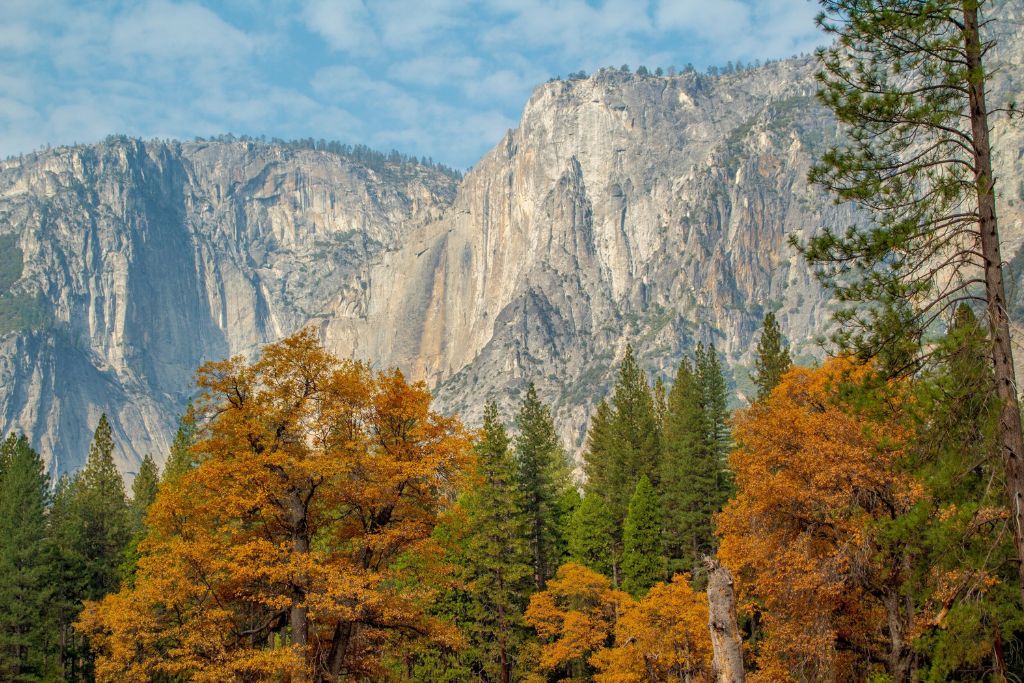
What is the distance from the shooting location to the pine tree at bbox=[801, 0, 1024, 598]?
46.9 ft

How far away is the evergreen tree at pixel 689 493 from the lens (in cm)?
5962

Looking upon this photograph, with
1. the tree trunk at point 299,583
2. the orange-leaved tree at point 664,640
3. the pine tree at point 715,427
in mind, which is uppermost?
Answer: the pine tree at point 715,427

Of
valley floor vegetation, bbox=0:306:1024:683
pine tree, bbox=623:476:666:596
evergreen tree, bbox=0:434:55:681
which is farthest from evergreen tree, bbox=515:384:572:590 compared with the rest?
evergreen tree, bbox=0:434:55:681

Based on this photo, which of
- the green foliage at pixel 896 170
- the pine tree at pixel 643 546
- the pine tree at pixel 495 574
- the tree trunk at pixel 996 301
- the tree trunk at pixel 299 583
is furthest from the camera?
the pine tree at pixel 643 546

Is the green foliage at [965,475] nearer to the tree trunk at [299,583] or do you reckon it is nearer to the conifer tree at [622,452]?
the tree trunk at [299,583]

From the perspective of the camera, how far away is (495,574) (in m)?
52.0

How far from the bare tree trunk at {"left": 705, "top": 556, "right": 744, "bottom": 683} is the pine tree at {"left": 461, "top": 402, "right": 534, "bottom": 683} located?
1379 inches

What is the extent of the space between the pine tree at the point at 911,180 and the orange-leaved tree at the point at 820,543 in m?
12.1

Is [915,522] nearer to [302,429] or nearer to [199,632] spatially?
[302,429]

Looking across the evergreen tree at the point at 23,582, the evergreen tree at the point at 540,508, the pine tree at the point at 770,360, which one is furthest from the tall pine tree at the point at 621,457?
the evergreen tree at the point at 23,582

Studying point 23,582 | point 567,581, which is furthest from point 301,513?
point 23,582

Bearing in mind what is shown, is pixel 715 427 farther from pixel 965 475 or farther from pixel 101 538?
pixel 965 475

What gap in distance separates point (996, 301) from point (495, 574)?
136 feet

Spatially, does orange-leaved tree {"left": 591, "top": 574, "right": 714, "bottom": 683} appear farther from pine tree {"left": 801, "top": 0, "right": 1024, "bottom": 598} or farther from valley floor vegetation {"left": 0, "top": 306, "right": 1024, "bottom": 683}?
pine tree {"left": 801, "top": 0, "right": 1024, "bottom": 598}
